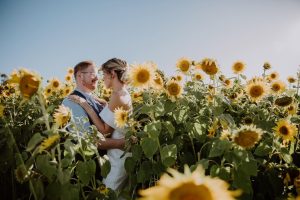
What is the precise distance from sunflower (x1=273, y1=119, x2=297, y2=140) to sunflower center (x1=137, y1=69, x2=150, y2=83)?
3.75ft

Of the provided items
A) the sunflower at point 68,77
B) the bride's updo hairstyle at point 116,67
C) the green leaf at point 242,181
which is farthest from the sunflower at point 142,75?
the sunflower at point 68,77

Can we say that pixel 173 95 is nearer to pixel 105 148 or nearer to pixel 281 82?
pixel 105 148

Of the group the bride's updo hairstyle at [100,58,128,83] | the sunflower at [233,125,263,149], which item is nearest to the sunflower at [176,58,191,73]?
the bride's updo hairstyle at [100,58,128,83]

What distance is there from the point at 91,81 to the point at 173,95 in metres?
1.55

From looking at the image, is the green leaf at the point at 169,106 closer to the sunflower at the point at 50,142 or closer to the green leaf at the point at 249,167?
the green leaf at the point at 249,167

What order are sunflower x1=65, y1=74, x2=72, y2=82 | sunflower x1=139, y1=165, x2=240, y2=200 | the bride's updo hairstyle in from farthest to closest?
sunflower x1=65, y1=74, x2=72, y2=82, the bride's updo hairstyle, sunflower x1=139, y1=165, x2=240, y2=200

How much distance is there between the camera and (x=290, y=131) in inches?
105

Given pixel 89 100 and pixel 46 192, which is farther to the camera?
pixel 89 100

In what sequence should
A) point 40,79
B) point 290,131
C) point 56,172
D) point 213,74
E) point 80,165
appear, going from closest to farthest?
point 40,79 → point 56,172 → point 80,165 → point 290,131 → point 213,74

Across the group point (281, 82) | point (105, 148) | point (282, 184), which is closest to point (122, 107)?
point (105, 148)

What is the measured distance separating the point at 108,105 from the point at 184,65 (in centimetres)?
110

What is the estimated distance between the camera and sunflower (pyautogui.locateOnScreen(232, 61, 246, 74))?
484 centimetres

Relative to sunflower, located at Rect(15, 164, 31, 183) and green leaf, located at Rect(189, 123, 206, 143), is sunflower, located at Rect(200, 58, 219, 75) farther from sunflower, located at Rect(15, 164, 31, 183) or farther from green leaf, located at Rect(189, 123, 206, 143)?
sunflower, located at Rect(15, 164, 31, 183)

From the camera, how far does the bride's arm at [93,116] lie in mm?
3361
